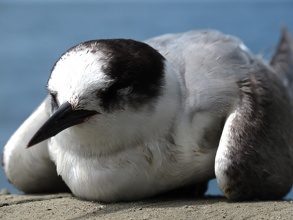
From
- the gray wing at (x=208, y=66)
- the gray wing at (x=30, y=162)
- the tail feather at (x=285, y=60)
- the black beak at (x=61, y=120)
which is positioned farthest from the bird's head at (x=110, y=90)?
the tail feather at (x=285, y=60)

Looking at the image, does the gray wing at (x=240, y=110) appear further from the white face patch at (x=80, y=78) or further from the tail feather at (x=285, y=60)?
the tail feather at (x=285, y=60)

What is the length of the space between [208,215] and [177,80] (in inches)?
39.0

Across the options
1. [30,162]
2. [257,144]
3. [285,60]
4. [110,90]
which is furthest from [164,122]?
[285,60]

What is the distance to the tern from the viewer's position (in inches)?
188

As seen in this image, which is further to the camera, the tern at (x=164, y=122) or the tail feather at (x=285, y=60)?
the tail feather at (x=285, y=60)

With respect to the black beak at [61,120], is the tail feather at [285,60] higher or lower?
lower

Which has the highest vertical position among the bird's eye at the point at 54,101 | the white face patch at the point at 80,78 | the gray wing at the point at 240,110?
the white face patch at the point at 80,78

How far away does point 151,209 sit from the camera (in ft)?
16.4

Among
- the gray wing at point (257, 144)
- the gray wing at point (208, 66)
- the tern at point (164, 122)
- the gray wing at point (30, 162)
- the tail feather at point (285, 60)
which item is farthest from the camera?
the tail feather at point (285, 60)

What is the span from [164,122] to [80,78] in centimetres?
75

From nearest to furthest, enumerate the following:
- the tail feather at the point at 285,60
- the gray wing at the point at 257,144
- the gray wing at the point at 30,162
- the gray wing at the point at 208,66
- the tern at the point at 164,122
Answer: the tern at the point at 164,122 → the gray wing at the point at 257,144 → the gray wing at the point at 208,66 → the gray wing at the point at 30,162 → the tail feather at the point at 285,60

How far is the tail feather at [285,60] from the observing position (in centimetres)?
689

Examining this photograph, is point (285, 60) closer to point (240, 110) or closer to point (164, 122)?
point (240, 110)

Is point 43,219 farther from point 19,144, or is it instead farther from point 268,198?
point 268,198
